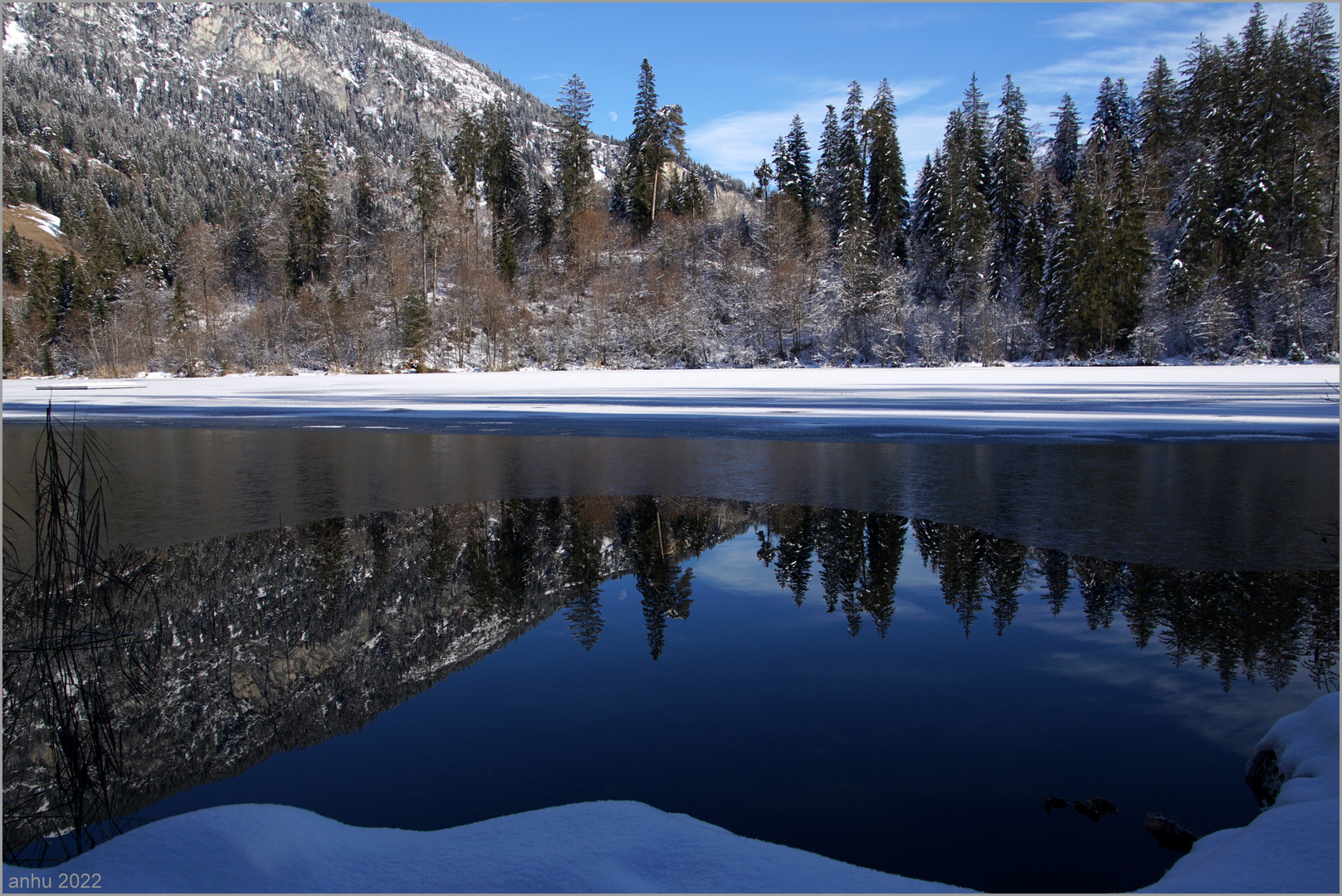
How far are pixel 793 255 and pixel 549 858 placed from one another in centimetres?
5642

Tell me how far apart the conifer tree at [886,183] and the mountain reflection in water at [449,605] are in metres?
56.0

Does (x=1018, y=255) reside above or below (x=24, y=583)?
above

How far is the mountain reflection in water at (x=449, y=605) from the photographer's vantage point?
158 inches

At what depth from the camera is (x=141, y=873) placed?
8.82ft

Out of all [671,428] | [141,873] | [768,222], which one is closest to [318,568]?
[141,873]

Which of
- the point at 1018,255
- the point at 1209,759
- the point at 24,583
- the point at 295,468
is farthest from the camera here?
the point at 1018,255

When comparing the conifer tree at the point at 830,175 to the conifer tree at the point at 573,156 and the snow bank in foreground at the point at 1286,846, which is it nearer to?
the conifer tree at the point at 573,156

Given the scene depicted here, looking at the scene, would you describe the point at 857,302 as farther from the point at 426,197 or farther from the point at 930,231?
the point at 426,197

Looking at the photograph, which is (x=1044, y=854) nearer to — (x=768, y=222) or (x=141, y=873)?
(x=141, y=873)

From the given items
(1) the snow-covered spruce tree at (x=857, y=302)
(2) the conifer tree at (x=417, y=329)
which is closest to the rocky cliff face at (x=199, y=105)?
(2) the conifer tree at (x=417, y=329)

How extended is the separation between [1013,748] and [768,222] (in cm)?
6133

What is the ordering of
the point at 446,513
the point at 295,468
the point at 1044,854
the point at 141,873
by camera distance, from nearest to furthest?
the point at 141,873 → the point at 1044,854 → the point at 446,513 → the point at 295,468

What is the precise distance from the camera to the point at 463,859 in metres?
2.82

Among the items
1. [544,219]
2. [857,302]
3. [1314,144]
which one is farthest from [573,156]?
[1314,144]
